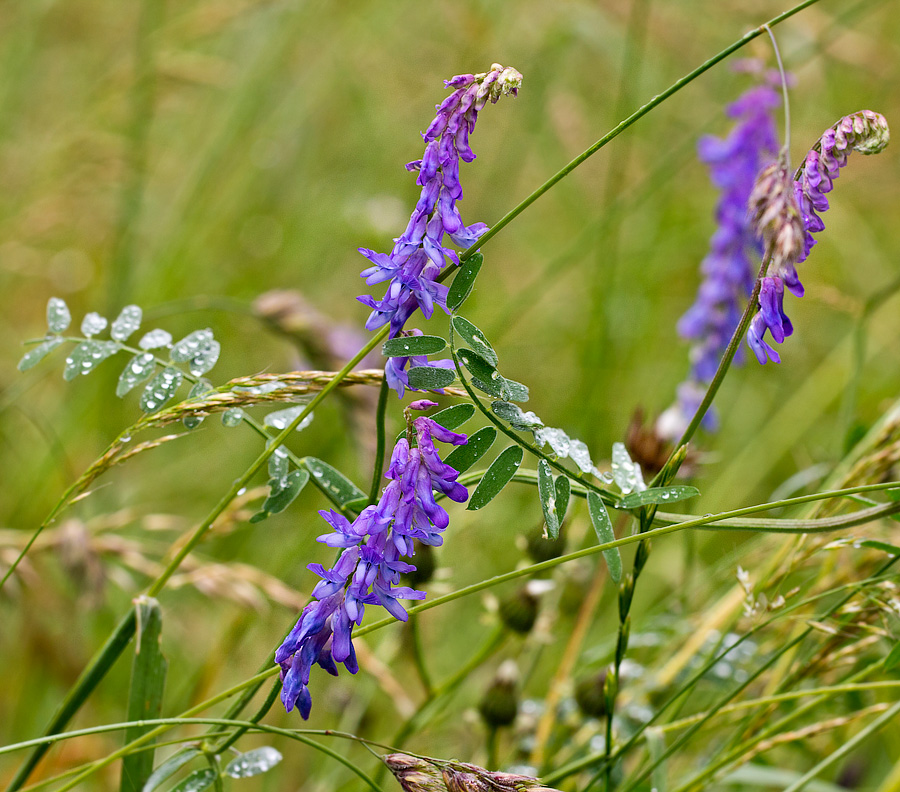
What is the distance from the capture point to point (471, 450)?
85cm

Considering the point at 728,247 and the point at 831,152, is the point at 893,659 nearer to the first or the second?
the point at 831,152

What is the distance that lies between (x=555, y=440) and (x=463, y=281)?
17cm

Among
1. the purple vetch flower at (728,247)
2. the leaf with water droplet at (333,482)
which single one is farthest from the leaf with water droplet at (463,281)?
the purple vetch flower at (728,247)

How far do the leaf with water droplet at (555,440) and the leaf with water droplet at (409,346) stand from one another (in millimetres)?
143

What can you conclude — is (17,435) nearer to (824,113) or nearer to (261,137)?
(261,137)

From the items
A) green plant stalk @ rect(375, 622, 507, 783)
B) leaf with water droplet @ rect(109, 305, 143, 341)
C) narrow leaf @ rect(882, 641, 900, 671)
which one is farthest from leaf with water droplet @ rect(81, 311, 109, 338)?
narrow leaf @ rect(882, 641, 900, 671)

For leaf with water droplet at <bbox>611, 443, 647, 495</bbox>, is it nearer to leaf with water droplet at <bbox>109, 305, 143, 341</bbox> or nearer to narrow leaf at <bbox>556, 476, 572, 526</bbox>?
narrow leaf at <bbox>556, 476, 572, 526</bbox>

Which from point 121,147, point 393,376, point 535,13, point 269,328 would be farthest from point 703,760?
point 535,13

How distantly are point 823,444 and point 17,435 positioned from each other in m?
2.28

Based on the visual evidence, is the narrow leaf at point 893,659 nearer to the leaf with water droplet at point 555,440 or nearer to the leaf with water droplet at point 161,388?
the leaf with water droplet at point 555,440

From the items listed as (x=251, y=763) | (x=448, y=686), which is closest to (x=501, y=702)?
(x=448, y=686)

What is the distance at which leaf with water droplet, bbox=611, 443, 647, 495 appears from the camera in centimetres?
90

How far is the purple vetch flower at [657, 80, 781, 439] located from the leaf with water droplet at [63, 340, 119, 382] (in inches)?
38.3

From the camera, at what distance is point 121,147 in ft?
8.45
